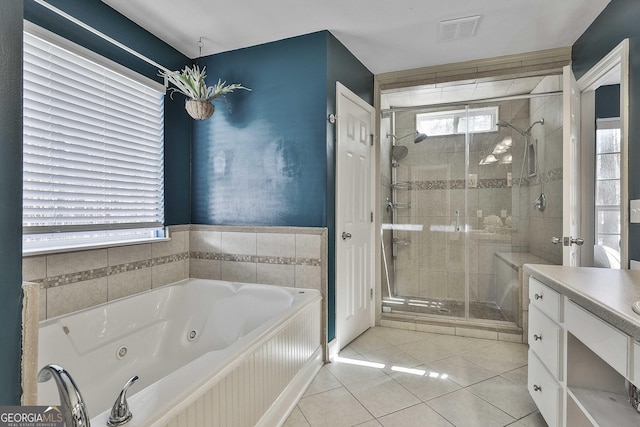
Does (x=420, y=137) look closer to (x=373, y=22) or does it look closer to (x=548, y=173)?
(x=548, y=173)

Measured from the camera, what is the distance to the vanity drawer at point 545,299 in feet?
4.62

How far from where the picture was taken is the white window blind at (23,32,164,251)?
5.41 ft

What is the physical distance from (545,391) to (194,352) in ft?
6.51

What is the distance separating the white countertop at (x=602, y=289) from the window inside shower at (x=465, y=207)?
4.89 feet

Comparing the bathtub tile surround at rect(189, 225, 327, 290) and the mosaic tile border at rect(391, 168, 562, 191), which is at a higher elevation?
the mosaic tile border at rect(391, 168, 562, 191)

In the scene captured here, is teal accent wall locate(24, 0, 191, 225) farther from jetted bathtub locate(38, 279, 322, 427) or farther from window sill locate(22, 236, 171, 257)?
jetted bathtub locate(38, 279, 322, 427)

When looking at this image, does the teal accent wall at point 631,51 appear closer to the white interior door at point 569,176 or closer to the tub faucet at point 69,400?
the white interior door at point 569,176

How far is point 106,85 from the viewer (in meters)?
2.02

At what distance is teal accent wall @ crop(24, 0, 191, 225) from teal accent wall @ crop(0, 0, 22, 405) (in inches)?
53.5

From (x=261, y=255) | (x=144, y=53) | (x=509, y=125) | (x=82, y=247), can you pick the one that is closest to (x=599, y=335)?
(x=261, y=255)

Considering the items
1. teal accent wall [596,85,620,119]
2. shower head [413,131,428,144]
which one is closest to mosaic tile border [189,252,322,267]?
shower head [413,131,428,144]

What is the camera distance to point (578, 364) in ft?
4.41

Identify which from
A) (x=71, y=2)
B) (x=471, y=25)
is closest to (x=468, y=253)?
(x=471, y=25)

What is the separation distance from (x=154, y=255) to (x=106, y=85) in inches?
46.6
